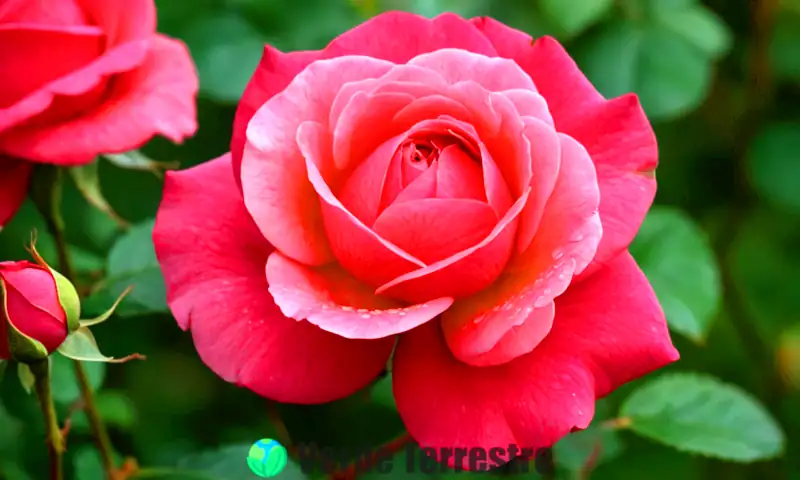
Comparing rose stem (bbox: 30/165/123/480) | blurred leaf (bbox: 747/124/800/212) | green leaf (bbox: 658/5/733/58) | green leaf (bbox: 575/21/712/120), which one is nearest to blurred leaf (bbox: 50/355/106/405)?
rose stem (bbox: 30/165/123/480)

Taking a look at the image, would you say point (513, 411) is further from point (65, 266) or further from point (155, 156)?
point (155, 156)

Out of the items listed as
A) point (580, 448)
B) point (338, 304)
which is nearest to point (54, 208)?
point (338, 304)

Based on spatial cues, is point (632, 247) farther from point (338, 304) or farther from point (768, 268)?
point (768, 268)

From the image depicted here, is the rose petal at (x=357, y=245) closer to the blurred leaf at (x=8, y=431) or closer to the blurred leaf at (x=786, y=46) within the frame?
the blurred leaf at (x=8, y=431)

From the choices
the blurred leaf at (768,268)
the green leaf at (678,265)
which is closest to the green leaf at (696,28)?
the green leaf at (678,265)

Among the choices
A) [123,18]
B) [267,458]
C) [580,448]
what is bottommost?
[580,448]

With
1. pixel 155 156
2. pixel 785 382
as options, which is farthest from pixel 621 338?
pixel 785 382
